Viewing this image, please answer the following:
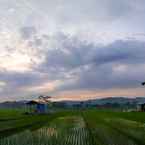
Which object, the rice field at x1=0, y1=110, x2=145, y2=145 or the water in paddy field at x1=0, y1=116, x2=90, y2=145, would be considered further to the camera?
the rice field at x1=0, y1=110, x2=145, y2=145

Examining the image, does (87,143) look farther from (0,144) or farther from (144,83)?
(144,83)

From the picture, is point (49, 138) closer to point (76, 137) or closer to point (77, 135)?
point (76, 137)

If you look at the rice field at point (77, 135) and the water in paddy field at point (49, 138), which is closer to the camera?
the water in paddy field at point (49, 138)

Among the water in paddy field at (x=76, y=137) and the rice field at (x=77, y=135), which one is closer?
the water in paddy field at (x=76, y=137)

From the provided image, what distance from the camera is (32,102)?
177 feet

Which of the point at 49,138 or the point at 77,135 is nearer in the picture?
the point at 49,138

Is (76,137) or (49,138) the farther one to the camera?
(76,137)

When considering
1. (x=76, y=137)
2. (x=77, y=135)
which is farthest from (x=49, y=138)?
(x=77, y=135)

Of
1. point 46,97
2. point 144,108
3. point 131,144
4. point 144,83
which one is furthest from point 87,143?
point 46,97

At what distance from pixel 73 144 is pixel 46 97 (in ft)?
221

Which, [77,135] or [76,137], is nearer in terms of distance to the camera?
[76,137]

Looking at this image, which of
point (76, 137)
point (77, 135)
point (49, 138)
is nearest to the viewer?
point (49, 138)

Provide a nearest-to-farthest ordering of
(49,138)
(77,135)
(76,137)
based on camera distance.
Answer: (49,138)
(76,137)
(77,135)

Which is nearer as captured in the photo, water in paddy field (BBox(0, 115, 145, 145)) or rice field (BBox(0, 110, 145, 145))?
water in paddy field (BBox(0, 115, 145, 145))
